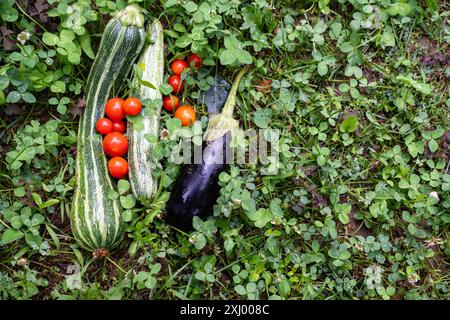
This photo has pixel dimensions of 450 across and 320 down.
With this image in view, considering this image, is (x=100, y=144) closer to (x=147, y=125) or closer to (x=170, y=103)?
(x=147, y=125)

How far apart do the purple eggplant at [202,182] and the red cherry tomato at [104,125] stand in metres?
0.55

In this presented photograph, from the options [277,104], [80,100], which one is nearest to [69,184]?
[80,100]

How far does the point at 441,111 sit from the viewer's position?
12.1ft

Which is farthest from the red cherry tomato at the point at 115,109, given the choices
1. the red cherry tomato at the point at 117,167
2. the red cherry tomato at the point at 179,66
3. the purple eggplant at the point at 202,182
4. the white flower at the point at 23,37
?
the white flower at the point at 23,37

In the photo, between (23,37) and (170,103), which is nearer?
(23,37)

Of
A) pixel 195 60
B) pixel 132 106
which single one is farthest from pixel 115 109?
pixel 195 60

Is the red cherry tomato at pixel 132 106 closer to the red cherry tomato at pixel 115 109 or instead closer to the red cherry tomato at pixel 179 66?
the red cherry tomato at pixel 115 109

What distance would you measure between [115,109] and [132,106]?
124 mm

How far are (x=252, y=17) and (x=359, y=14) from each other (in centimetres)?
77

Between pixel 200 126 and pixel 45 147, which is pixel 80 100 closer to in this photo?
pixel 45 147

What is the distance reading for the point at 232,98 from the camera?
3475mm
